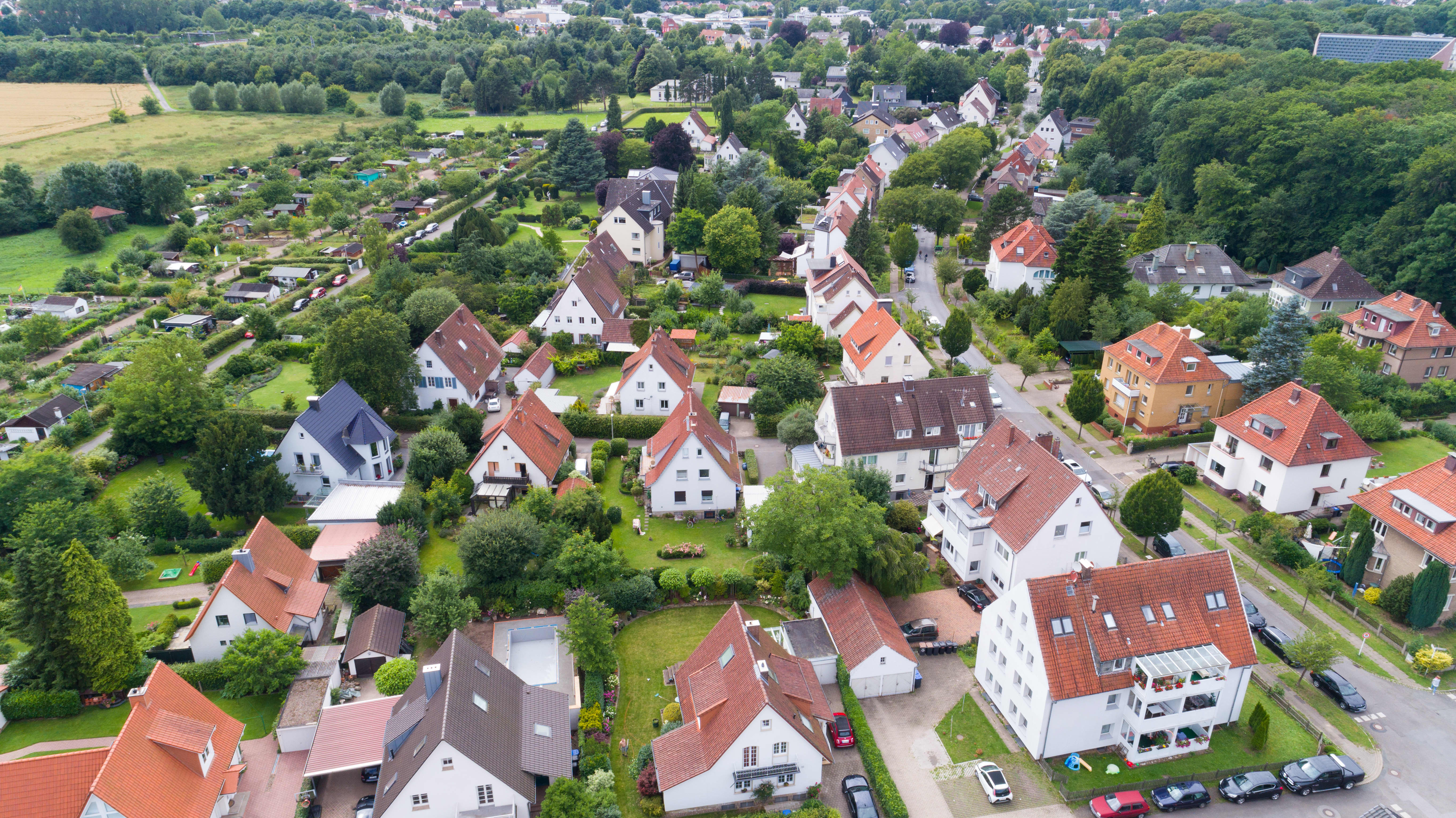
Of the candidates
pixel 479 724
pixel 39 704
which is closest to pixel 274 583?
pixel 39 704

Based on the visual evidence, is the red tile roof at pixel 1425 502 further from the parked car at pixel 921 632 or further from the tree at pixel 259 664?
the tree at pixel 259 664

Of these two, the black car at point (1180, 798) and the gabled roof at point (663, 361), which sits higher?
the gabled roof at point (663, 361)

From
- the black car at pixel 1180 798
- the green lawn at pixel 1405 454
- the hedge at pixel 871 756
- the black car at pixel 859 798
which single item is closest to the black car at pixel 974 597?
the hedge at pixel 871 756

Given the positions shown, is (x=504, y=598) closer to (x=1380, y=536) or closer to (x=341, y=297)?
(x=1380, y=536)

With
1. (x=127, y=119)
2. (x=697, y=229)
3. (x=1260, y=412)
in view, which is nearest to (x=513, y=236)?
(x=697, y=229)

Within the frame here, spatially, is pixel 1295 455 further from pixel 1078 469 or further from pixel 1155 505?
pixel 1078 469
